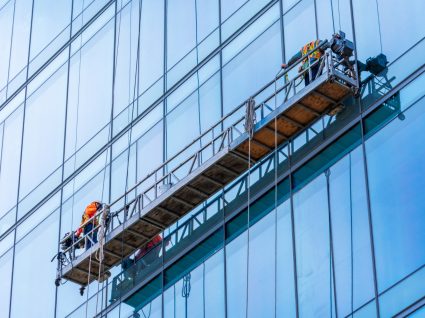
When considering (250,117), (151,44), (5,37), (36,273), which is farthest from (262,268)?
(5,37)

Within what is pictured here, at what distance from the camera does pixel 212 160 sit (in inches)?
1203

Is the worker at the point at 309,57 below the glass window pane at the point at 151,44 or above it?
below

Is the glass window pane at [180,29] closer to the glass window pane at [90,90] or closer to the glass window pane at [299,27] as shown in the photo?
the glass window pane at [90,90]

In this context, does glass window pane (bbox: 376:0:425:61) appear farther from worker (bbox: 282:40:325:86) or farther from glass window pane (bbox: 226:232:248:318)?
glass window pane (bbox: 226:232:248:318)

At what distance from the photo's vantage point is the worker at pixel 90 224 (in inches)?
1346

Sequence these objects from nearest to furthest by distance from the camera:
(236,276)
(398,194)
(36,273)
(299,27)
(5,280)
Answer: (398,194) → (236,276) → (299,27) → (36,273) → (5,280)

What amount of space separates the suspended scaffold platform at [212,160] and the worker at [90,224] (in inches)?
3.7

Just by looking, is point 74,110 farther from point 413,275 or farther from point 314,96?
point 413,275

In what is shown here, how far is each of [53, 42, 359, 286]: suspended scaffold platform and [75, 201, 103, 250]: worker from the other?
9 centimetres

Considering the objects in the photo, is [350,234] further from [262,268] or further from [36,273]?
[36,273]

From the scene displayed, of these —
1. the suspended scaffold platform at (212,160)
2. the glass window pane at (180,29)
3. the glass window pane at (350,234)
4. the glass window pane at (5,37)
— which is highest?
the glass window pane at (5,37)

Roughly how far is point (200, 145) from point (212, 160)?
1.95 meters

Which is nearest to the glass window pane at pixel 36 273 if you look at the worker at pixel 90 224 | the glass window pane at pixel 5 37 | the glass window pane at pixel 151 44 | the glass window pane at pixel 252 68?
the worker at pixel 90 224

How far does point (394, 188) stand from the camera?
88.0 feet
